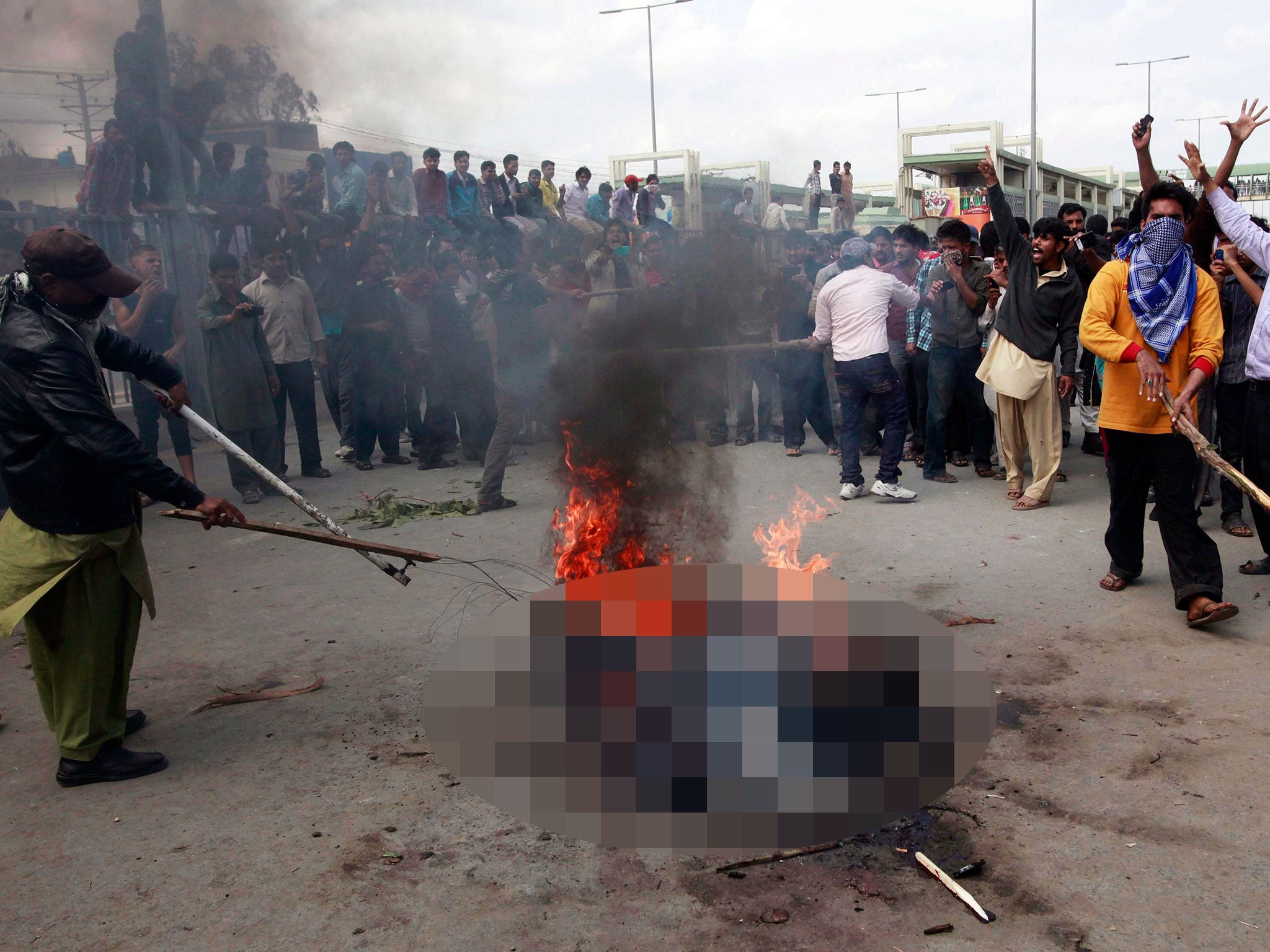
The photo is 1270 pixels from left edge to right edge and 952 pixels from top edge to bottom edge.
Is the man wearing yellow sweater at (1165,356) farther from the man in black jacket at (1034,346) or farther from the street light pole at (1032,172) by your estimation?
the street light pole at (1032,172)

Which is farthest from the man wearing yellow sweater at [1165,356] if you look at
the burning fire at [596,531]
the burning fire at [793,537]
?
the burning fire at [596,531]

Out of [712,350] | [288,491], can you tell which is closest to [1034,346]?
[712,350]

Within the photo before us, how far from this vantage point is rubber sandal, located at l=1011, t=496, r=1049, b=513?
6824 mm

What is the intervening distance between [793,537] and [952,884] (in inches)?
148

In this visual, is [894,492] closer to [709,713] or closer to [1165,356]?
[1165,356]

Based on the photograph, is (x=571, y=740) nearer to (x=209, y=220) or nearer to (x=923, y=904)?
(x=923, y=904)

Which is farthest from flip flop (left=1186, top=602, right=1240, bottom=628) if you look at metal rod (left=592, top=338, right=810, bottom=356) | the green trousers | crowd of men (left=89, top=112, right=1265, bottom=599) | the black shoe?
the green trousers

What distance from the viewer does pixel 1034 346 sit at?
6.70 metres

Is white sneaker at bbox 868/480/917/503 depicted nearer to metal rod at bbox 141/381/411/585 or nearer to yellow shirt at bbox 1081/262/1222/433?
yellow shirt at bbox 1081/262/1222/433

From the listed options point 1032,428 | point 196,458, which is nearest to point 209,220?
point 196,458

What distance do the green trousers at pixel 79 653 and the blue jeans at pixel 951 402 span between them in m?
6.11

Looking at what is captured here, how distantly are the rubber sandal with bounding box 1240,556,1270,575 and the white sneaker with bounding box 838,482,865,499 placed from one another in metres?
2.79

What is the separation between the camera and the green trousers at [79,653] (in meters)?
3.42

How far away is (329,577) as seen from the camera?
5.88m
